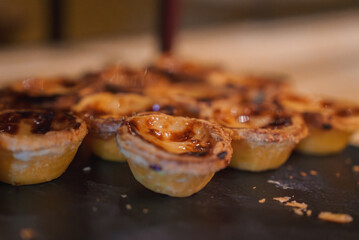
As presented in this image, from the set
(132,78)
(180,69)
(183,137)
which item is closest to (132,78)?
(132,78)

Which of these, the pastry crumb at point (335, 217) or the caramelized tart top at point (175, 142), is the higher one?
the caramelized tart top at point (175, 142)

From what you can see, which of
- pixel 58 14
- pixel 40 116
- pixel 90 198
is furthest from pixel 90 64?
pixel 90 198

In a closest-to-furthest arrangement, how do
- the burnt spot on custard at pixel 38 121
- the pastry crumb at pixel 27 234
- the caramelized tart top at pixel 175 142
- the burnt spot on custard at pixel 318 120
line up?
1. the pastry crumb at pixel 27 234
2. the caramelized tart top at pixel 175 142
3. the burnt spot on custard at pixel 38 121
4. the burnt spot on custard at pixel 318 120

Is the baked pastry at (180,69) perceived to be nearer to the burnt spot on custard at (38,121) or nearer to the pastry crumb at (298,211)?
the burnt spot on custard at (38,121)

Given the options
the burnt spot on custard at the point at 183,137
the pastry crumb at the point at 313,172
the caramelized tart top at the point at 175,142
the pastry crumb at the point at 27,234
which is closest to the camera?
the pastry crumb at the point at 27,234

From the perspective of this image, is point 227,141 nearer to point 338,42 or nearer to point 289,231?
point 289,231

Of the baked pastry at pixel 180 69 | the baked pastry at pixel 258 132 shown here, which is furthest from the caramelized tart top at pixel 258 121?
the baked pastry at pixel 180 69
